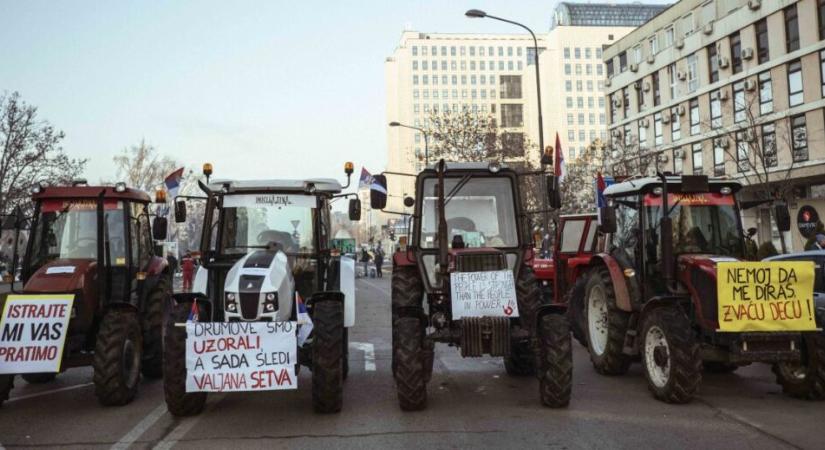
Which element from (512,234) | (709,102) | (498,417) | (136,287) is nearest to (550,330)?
(498,417)

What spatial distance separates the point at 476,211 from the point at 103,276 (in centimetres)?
430

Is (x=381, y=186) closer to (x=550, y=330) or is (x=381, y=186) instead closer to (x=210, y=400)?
(x=550, y=330)

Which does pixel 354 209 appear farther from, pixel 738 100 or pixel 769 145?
pixel 738 100

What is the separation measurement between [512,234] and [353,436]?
3110 millimetres

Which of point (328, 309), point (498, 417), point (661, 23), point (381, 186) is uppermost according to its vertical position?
point (661, 23)

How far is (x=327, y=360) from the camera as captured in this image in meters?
6.82

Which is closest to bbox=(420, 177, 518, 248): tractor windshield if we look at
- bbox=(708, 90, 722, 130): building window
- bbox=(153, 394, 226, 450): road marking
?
bbox=(153, 394, 226, 450): road marking

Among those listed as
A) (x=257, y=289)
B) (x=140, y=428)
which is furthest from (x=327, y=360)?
(x=140, y=428)

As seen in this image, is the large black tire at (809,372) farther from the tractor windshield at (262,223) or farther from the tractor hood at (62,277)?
the tractor hood at (62,277)

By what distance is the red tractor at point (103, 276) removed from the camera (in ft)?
24.3

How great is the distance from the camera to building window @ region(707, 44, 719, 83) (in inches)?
A: 1521

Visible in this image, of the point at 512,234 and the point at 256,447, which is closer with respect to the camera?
the point at 256,447

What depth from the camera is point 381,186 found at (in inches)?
320

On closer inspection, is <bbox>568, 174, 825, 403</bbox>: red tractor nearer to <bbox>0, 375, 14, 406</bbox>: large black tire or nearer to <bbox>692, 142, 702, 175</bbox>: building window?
<bbox>0, 375, 14, 406</bbox>: large black tire
